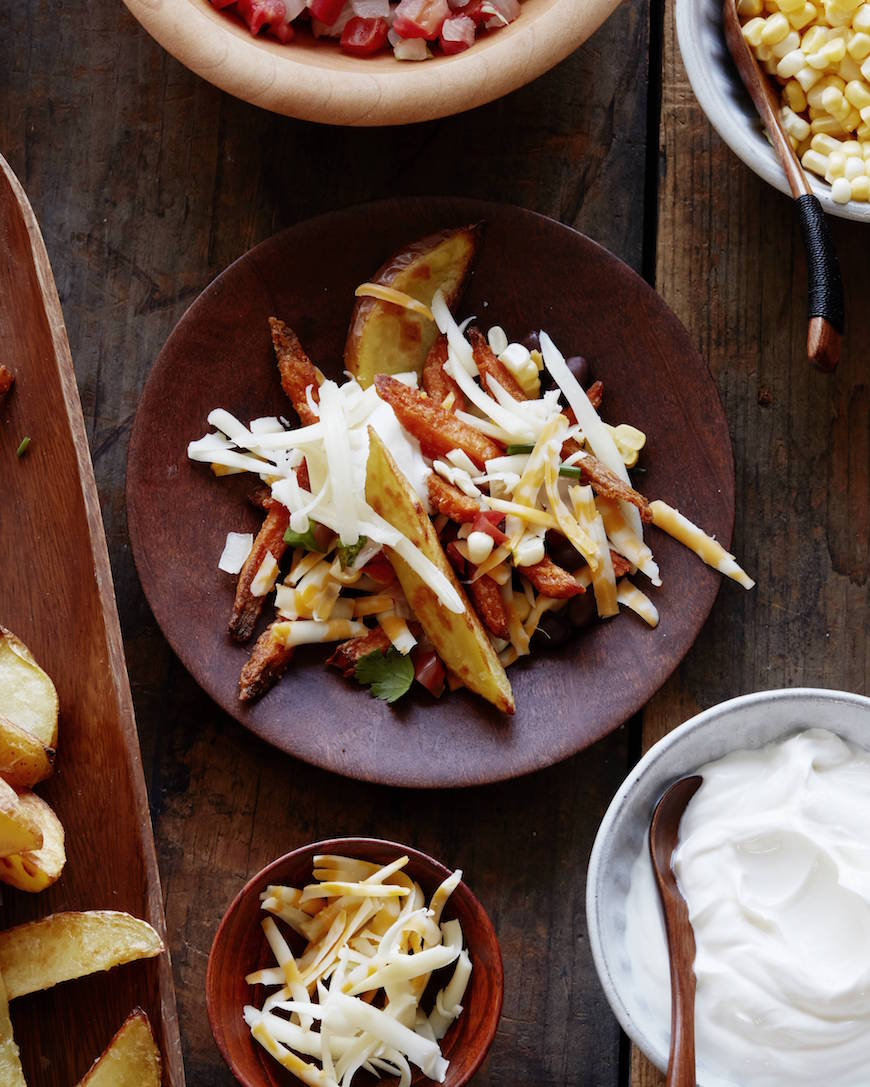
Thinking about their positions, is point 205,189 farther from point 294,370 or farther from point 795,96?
point 795,96

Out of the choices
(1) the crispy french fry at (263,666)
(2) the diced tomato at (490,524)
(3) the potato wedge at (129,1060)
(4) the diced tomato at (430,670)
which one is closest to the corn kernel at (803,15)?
(2) the diced tomato at (490,524)

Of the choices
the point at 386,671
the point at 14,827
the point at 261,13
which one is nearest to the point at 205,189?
the point at 261,13

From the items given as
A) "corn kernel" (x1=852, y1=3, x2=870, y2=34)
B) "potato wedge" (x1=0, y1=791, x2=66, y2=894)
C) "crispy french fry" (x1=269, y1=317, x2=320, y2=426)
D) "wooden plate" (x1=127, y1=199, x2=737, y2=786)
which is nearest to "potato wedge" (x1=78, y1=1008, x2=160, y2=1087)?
"potato wedge" (x1=0, y1=791, x2=66, y2=894)

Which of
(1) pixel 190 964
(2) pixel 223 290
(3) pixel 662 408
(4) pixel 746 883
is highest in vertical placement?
(2) pixel 223 290

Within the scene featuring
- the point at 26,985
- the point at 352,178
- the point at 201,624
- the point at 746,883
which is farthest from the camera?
the point at 352,178

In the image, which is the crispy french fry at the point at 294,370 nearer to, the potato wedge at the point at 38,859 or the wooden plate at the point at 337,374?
the wooden plate at the point at 337,374

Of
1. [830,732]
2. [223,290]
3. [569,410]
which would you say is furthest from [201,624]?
[830,732]

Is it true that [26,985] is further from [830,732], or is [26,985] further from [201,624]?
[830,732]
